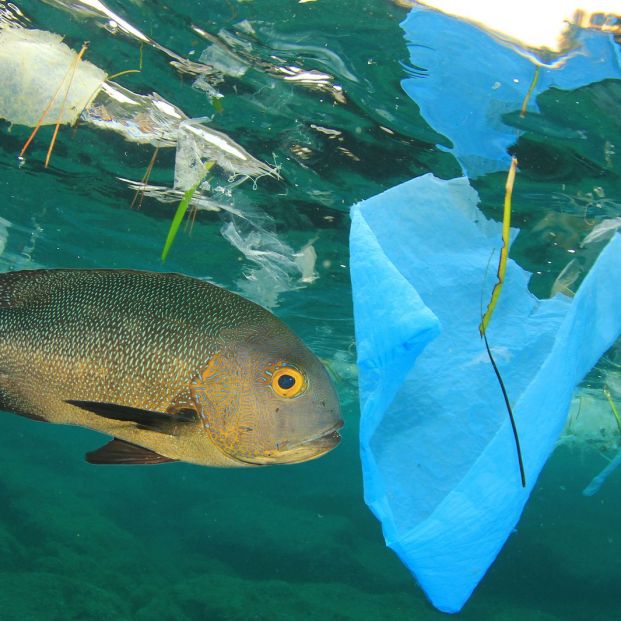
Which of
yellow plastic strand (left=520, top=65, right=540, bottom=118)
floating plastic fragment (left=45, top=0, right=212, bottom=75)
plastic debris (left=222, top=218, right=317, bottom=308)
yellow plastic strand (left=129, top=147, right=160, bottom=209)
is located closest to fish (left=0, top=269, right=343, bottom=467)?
yellow plastic strand (left=520, top=65, right=540, bottom=118)

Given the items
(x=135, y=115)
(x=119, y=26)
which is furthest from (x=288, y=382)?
(x=135, y=115)

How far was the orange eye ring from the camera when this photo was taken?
77.0 inches

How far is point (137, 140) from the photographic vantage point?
9.00 m

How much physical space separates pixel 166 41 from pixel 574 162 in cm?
585

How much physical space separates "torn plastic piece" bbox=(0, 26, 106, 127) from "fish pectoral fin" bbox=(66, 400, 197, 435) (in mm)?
5712

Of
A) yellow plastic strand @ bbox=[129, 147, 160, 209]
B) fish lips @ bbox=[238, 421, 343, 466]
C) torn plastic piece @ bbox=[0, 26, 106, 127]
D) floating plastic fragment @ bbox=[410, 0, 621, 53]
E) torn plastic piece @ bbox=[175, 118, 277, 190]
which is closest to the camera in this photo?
fish lips @ bbox=[238, 421, 343, 466]

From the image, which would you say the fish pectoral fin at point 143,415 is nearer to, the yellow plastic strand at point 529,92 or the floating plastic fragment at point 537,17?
the floating plastic fragment at point 537,17

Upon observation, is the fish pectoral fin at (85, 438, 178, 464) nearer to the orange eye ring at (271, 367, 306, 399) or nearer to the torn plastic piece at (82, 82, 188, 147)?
the orange eye ring at (271, 367, 306, 399)

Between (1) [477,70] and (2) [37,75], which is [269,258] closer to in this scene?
(2) [37,75]

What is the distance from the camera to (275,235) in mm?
12039

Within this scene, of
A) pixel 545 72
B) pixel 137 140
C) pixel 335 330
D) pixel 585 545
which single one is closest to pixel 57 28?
pixel 137 140

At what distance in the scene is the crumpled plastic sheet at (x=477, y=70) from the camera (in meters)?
5.01

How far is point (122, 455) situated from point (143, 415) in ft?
0.96

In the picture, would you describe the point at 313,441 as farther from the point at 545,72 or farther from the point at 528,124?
the point at 528,124
